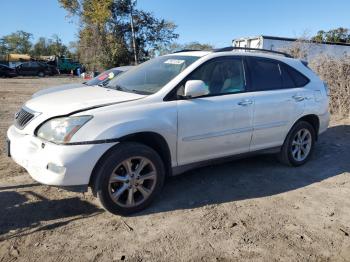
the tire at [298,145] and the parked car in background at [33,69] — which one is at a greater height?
the parked car in background at [33,69]

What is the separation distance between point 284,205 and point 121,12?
107ft

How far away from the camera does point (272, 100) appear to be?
5.21 metres

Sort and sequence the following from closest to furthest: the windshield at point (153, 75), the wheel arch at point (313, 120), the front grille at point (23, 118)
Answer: the front grille at point (23, 118) < the windshield at point (153, 75) < the wheel arch at point (313, 120)

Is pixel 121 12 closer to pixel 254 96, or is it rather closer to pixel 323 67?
pixel 323 67

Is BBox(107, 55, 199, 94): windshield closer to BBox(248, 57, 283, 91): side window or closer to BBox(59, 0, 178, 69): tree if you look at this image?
BBox(248, 57, 283, 91): side window

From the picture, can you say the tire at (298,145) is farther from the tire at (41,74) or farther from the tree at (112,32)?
the tire at (41,74)

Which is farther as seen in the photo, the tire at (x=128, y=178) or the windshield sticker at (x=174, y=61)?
the windshield sticker at (x=174, y=61)

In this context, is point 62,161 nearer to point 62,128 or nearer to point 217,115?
point 62,128

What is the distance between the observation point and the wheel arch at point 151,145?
12.5ft

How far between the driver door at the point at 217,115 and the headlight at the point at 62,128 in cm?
115

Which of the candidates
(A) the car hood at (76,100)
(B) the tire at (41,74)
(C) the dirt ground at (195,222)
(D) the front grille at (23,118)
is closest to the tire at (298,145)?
(C) the dirt ground at (195,222)

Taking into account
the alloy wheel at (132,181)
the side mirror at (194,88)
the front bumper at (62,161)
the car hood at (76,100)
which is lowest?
the alloy wheel at (132,181)

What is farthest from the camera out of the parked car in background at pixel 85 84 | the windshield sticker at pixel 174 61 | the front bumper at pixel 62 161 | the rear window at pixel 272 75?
the parked car in background at pixel 85 84

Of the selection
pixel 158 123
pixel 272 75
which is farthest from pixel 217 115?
pixel 272 75
